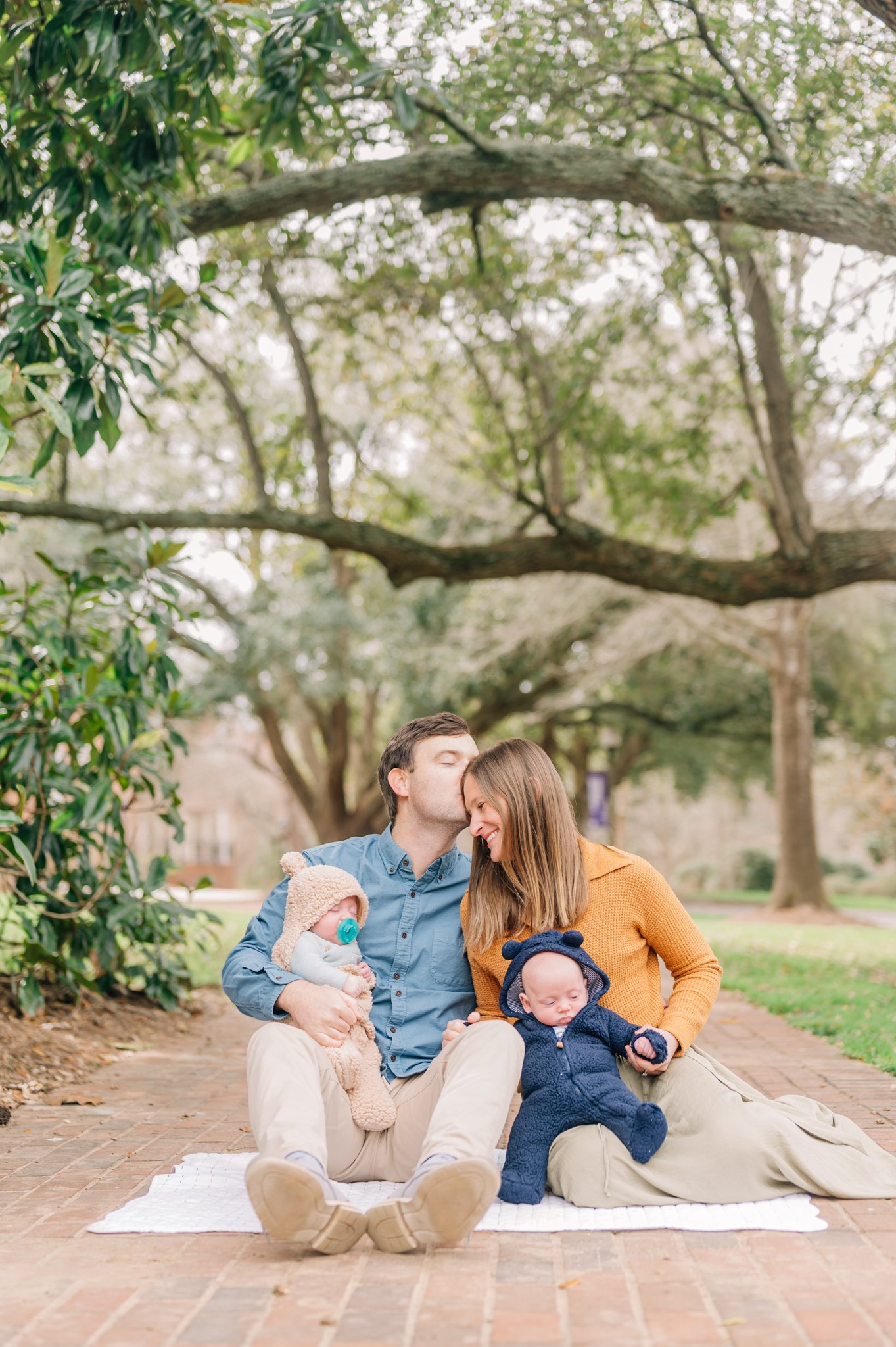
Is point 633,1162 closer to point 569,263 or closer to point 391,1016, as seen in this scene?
point 391,1016

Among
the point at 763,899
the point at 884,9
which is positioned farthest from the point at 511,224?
the point at 763,899

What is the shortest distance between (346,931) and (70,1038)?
136 inches

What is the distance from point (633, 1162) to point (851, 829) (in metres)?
30.0

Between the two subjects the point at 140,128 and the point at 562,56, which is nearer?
the point at 140,128

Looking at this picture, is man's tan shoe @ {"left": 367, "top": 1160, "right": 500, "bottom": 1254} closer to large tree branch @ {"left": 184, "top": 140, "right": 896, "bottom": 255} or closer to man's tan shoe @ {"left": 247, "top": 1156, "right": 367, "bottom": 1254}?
man's tan shoe @ {"left": 247, "top": 1156, "right": 367, "bottom": 1254}

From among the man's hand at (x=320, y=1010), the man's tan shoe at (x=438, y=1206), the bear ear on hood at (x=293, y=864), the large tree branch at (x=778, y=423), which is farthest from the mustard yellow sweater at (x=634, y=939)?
the large tree branch at (x=778, y=423)

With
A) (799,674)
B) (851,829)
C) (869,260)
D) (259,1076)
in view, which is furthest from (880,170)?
(851,829)

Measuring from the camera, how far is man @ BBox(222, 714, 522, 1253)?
281 centimetres

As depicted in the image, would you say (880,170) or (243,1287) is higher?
(880,170)

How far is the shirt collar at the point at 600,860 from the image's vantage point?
3619 mm

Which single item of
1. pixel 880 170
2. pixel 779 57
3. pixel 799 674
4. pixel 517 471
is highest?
pixel 779 57

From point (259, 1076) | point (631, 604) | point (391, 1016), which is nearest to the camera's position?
point (259, 1076)

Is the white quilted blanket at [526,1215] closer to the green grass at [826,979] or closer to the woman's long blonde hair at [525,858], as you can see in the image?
the woman's long blonde hair at [525,858]

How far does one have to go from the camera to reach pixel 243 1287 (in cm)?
275
